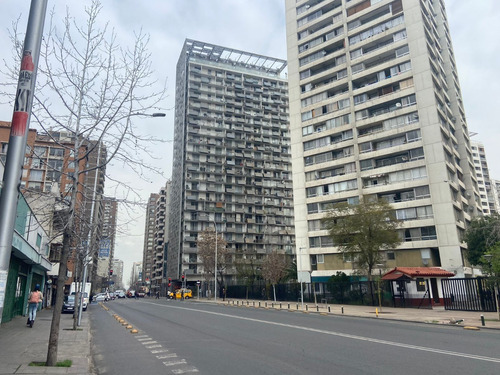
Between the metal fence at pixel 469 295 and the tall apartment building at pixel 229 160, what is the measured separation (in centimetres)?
5354

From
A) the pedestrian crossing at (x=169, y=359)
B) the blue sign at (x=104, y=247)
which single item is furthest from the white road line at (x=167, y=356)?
the blue sign at (x=104, y=247)

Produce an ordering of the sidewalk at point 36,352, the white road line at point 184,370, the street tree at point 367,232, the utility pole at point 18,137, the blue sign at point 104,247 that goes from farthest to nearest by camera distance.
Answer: the street tree at point 367,232 → the blue sign at point 104,247 → the sidewalk at point 36,352 → the white road line at point 184,370 → the utility pole at point 18,137

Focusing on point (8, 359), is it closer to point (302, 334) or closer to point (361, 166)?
point (302, 334)

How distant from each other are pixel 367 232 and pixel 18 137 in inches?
1320

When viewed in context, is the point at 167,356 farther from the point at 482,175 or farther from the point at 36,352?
the point at 482,175

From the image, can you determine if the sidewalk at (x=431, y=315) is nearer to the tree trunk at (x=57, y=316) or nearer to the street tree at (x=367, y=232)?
the street tree at (x=367, y=232)

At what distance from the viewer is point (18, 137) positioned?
16.8 feet

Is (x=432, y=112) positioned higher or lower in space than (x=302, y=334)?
higher

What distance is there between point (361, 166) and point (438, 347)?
4190cm

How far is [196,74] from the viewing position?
91.9 meters

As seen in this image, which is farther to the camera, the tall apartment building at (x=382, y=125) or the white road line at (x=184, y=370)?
the tall apartment building at (x=382, y=125)

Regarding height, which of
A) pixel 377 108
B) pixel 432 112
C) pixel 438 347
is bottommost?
pixel 438 347

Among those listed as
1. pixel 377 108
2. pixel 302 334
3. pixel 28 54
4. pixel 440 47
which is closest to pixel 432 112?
pixel 377 108

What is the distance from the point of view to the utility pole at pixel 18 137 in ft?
15.3
